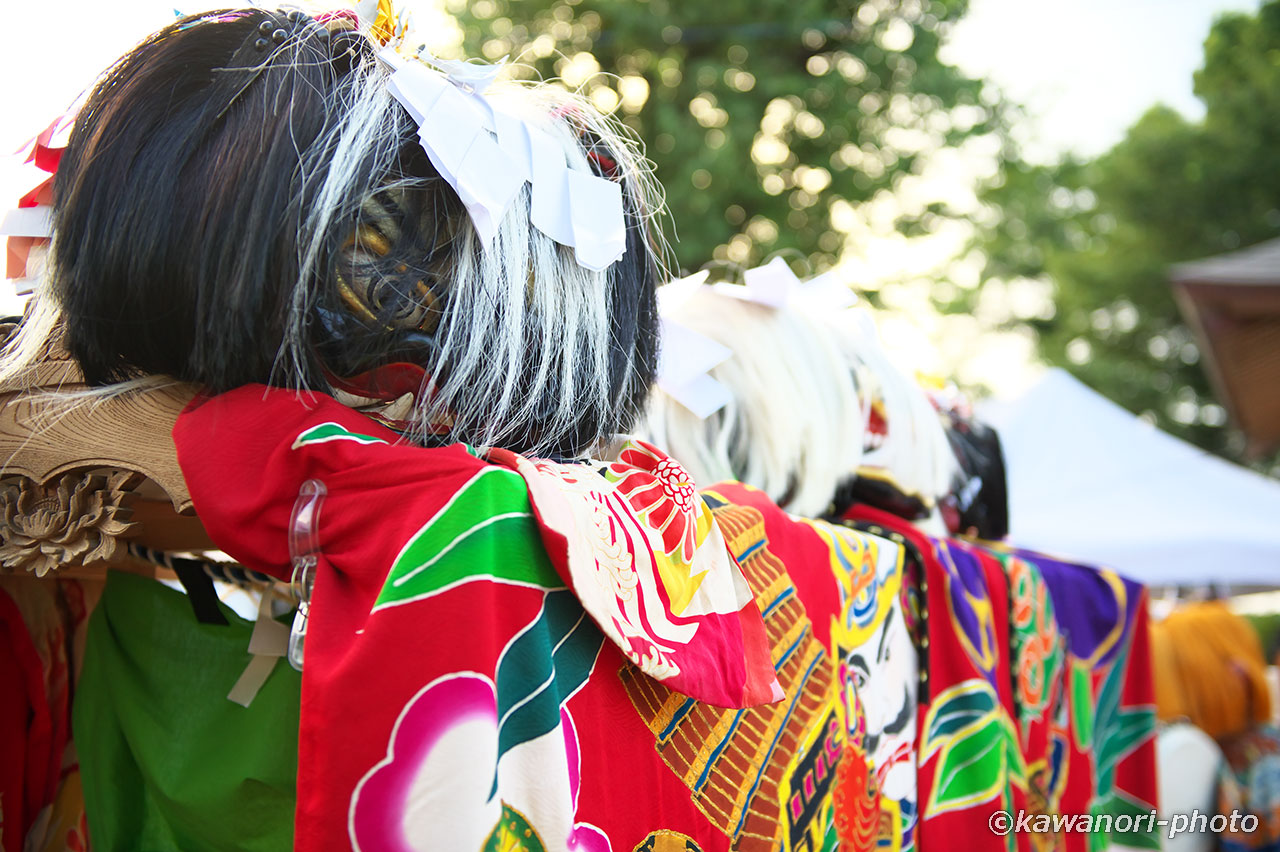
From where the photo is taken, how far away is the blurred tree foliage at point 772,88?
202 inches

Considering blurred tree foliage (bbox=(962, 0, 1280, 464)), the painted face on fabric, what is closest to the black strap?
the painted face on fabric

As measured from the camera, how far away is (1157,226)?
10.6 metres

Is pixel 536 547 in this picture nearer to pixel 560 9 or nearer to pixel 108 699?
pixel 108 699

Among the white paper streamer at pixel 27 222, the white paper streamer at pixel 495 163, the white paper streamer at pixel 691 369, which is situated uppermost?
the white paper streamer at pixel 495 163

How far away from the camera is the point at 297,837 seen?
23.6 inches

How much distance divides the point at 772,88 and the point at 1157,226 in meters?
7.52

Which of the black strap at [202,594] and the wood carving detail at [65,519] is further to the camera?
the black strap at [202,594]

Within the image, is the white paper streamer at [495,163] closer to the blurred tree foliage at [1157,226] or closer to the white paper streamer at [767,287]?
the white paper streamer at [767,287]

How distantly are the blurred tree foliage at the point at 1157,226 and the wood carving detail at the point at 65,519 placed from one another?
8919 millimetres

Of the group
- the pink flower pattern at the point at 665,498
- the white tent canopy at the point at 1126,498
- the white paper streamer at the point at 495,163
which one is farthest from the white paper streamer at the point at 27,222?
the white tent canopy at the point at 1126,498

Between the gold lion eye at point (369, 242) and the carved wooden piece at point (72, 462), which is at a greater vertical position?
the gold lion eye at point (369, 242)

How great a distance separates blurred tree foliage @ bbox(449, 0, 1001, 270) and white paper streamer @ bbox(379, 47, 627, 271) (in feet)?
13.8

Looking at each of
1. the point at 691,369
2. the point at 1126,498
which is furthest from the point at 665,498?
the point at 1126,498

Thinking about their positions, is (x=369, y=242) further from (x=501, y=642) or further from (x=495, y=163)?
(x=501, y=642)
